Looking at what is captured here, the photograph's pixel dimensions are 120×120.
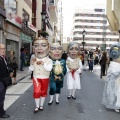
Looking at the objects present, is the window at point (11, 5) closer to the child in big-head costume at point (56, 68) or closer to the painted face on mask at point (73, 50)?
the painted face on mask at point (73, 50)

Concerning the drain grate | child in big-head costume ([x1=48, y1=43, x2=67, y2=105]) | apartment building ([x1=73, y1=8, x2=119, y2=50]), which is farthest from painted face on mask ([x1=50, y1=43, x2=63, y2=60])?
apartment building ([x1=73, y1=8, x2=119, y2=50])

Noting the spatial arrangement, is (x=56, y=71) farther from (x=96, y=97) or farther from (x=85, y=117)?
(x=96, y=97)

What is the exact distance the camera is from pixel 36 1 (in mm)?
35844

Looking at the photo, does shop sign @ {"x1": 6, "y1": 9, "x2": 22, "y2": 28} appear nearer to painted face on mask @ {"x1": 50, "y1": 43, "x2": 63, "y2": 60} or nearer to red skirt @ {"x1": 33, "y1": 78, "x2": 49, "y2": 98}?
painted face on mask @ {"x1": 50, "y1": 43, "x2": 63, "y2": 60}

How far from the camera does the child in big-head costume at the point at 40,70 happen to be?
6.66 meters

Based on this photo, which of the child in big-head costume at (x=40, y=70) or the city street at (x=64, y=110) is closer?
the city street at (x=64, y=110)

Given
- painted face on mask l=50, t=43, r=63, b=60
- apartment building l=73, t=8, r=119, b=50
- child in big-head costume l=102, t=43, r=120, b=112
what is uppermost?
apartment building l=73, t=8, r=119, b=50

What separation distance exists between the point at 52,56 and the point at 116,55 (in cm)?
176

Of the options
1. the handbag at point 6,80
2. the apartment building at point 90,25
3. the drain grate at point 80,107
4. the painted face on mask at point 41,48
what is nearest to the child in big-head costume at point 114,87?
the drain grate at point 80,107

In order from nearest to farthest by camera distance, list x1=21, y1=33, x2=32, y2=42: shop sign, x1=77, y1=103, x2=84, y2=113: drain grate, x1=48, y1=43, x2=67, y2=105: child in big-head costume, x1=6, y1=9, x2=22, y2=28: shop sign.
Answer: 1. x1=77, y1=103, x2=84, y2=113: drain grate
2. x1=48, y1=43, x2=67, y2=105: child in big-head costume
3. x1=6, y1=9, x2=22, y2=28: shop sign
4. x1=21, y1=33, x2=32, y2=42: shop sign

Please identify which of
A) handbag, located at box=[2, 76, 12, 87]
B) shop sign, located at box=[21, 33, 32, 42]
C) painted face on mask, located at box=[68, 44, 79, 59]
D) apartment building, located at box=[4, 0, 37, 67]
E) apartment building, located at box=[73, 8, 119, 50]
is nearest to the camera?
handbag, located at box=[2, 76, 12, 87]

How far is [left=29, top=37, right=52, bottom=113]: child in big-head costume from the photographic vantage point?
21.8ft

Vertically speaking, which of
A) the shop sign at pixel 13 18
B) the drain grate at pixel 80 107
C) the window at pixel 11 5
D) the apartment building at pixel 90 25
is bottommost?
the drain grate at pixel 80 107

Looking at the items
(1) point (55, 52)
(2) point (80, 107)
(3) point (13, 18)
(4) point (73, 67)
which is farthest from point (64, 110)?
(3) point (13, 18)
